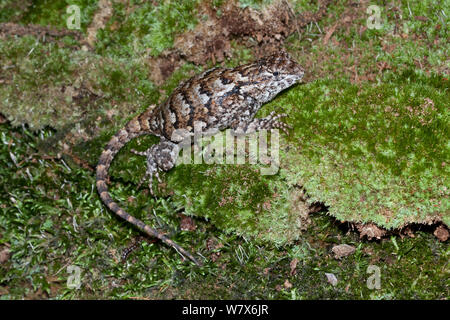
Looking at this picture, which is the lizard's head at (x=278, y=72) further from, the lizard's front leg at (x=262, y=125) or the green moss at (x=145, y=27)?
the green moss at (x=145, y=27)

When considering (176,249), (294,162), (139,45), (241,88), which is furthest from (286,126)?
(139,45)

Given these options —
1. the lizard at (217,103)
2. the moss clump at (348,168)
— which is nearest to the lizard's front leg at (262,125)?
the lizard at (217,103)

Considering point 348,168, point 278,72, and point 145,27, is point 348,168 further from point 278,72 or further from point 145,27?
point 145,27

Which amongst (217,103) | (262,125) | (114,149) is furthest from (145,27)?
(262,125)

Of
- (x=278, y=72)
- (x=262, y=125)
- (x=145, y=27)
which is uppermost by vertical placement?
(x=145, y=27)

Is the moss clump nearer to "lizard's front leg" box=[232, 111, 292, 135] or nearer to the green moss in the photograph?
"lizard's front leg" box=[232, 111, 292, 135]

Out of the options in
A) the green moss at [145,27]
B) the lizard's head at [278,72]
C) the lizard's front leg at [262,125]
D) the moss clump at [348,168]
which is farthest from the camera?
the green moss at [145,27]

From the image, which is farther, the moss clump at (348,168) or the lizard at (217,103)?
the lizard at (217,103)
